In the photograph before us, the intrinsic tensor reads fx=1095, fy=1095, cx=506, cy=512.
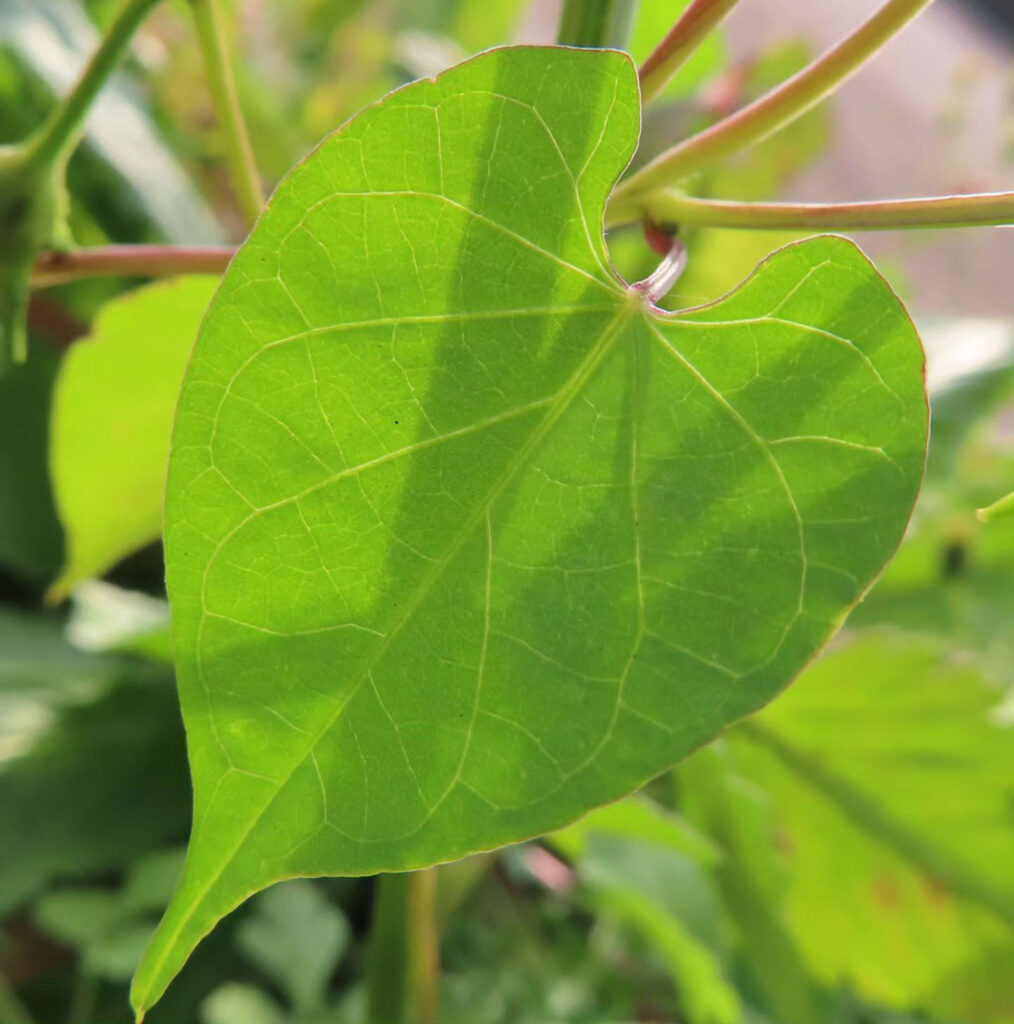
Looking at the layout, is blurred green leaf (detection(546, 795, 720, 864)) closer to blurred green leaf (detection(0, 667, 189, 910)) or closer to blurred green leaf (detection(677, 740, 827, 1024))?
blurred green leaf (detection(677, 740, 827, 1024))

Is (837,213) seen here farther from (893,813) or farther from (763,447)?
(893,813)

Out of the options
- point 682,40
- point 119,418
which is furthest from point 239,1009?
point 682,40

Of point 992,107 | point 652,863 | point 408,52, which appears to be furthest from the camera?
point 992,107

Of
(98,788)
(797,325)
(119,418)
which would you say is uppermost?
(797,325)

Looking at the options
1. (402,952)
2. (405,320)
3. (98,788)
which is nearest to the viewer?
(405,320)

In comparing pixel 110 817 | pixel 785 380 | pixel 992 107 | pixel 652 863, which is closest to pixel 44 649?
pixel 110 817

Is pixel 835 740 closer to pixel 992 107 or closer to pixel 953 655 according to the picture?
pixel 953 655

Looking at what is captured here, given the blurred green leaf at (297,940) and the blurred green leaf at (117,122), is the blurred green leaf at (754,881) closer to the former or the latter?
the blurred green leaf at (297,940)
